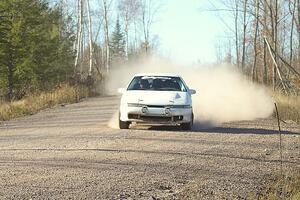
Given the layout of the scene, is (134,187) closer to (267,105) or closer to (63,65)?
(267,105)

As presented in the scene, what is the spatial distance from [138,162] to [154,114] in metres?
4.38

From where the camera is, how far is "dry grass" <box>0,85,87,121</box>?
18847 mm

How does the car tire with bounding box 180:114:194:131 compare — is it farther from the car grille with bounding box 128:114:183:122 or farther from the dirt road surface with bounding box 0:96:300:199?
the car grille with bounding box 128:114:183:122

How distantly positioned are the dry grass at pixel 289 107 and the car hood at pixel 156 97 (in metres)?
5.81

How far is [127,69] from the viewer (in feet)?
181

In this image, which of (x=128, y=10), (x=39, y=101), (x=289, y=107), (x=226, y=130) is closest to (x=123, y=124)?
(x=226, y=130)

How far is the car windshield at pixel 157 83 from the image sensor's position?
14047 millimetres

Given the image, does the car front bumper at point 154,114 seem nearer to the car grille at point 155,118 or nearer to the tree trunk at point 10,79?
the car grille at point 155,118

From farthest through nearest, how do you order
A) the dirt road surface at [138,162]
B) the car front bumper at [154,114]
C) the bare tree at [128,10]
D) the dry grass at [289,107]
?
the bare tree at [128,10] → the dry grass at [289,107] → the car front bumper at [154,114] → the dirt road surface at [138,162]

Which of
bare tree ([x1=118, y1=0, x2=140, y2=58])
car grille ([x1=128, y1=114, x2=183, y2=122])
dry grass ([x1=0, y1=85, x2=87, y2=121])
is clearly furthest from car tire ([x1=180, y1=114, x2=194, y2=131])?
bare tree ([x1=118, y1=0, x2=140, y2=58])

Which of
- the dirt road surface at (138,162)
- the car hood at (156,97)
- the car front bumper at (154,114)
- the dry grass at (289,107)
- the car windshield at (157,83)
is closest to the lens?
the dirt road surface at (138,162)

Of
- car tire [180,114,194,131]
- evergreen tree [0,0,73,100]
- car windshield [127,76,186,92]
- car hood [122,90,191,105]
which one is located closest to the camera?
car hood [122,90,191,105]

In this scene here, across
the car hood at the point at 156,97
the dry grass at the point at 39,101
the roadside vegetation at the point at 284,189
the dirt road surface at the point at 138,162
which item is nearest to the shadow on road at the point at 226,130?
the dirt road surface at the point at 138,162

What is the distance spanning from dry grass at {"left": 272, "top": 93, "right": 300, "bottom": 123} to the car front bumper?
6058 millimetres
